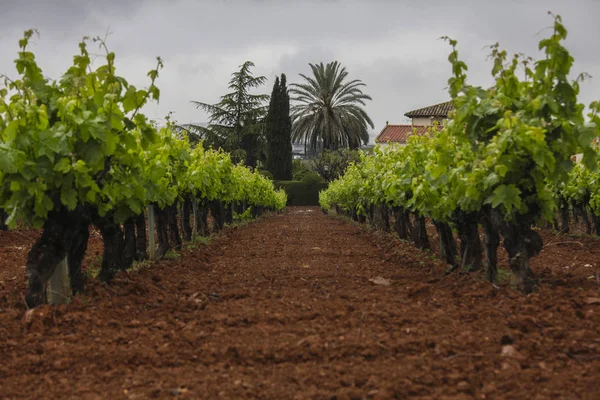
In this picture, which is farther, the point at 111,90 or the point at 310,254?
the point at 310,254

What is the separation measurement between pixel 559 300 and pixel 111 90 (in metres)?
4.09

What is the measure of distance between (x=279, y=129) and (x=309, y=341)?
46.6 m

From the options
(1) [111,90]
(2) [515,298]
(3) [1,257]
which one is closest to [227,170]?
(3) [1,257]

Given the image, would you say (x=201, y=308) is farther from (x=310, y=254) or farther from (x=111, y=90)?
(x=310, y=254)

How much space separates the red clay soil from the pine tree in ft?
144

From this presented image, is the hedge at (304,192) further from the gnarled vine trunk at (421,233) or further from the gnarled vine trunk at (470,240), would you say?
the gnarled vine trunk at (470,240)

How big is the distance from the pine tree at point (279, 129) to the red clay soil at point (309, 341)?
44.0m

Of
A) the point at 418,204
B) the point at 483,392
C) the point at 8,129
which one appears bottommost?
the point at 483,392

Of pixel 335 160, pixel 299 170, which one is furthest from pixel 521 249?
pixel 299 170

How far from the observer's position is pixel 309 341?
145 inches

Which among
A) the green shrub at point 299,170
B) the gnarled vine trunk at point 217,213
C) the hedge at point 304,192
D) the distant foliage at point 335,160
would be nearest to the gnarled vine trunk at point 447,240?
the gnarled vine trunk at point 217,213

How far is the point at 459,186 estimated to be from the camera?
546 cm

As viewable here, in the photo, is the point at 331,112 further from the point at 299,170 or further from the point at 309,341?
the point at 309,341

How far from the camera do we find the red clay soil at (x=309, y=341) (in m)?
3.05
